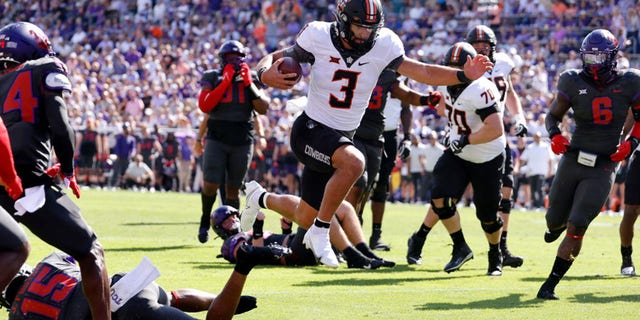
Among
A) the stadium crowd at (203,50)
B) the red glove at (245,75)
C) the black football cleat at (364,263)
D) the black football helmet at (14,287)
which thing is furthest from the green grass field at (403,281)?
the stadium crowd at (203,50)

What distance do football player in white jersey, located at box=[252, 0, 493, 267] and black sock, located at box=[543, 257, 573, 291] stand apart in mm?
1455

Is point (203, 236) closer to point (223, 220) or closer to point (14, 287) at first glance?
point (223, 220)

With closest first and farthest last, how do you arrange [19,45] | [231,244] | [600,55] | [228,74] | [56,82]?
[56,82] < [19,45] < [600,55] < [231,244] < [228,74]

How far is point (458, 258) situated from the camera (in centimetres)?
907

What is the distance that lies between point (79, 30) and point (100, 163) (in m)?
10.2

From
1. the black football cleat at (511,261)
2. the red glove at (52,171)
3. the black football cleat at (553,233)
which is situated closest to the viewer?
the red glove at (52,171)

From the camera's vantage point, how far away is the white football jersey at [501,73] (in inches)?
389

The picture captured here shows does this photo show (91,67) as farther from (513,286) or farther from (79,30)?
(513,286)

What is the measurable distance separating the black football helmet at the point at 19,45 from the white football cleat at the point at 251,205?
3.22 metres

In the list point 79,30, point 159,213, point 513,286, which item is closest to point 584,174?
point 513,286

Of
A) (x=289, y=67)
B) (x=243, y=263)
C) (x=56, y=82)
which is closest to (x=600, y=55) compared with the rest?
(x=289, y=67)

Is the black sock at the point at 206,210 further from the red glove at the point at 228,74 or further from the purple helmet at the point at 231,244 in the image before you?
the purple helmet at the point at 231,244

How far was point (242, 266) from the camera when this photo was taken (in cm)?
560

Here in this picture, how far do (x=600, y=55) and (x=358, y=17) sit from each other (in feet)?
6.51
